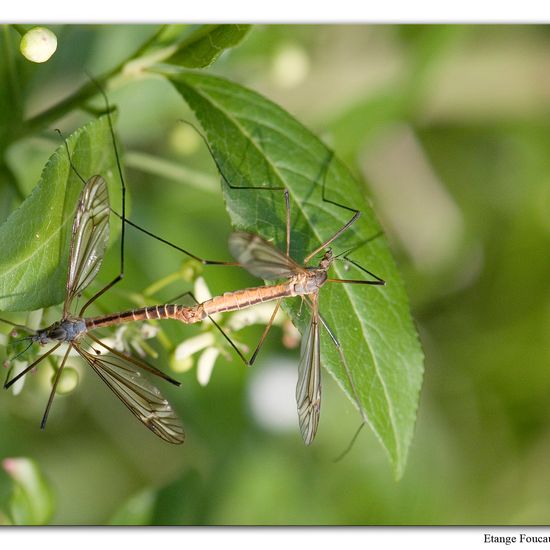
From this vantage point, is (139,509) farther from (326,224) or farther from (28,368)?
(326,224)

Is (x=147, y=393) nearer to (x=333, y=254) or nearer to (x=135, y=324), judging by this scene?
(x=135, y=324)

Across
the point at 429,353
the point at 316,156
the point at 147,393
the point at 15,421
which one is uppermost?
the point at 316,156

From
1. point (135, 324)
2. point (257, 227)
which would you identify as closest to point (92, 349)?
point (135, 324)

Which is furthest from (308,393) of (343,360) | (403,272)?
(403,272)

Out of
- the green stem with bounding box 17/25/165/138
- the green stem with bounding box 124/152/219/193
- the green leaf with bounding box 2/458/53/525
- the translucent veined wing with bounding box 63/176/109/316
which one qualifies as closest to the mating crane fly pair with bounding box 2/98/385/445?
the translucent veined wing with bounding box 63/176/109/316

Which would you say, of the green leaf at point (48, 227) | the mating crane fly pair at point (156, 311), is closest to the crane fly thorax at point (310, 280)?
the mating crane fly pair at point (156, 311)

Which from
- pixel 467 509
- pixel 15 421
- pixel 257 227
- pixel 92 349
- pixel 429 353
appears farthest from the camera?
pixel 429 353

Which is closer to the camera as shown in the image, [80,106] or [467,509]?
[80,106]

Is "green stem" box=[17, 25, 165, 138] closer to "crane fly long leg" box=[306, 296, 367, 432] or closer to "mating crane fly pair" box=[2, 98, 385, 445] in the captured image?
"mating crane fly pair" box=[2, 98, 385, 445]
